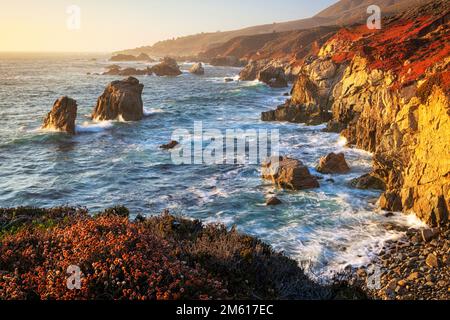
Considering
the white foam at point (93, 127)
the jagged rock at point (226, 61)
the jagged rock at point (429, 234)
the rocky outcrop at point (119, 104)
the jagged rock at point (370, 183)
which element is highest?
the jagged rock at point (226, 61)

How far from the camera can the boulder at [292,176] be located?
77.1 feet

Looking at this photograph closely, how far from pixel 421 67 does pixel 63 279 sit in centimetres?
2704

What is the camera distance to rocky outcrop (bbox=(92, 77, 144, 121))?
46250mm

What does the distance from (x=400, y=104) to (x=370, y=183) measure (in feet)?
23.7

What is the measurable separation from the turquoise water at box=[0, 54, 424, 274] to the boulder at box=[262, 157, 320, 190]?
0.66 m

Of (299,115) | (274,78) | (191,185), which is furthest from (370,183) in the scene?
(274,78)

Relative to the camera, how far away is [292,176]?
2353 cm

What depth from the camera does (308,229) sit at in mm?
18297

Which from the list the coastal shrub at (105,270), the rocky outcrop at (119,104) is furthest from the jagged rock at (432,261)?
the rocky outcrop at (119,104)

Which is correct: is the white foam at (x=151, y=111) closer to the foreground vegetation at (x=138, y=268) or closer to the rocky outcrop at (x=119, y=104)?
the rocky outcrop at (x=119, y=104)

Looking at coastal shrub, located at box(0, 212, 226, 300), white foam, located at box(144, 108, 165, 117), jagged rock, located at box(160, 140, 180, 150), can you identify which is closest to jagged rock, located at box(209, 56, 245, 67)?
white foam, located at box(144, 108, 165, 117)

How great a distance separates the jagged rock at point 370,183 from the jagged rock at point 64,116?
29.2 metres
